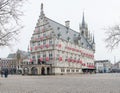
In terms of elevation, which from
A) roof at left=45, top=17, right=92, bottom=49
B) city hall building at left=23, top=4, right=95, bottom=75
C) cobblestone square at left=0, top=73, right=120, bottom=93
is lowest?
cobblestone square at left=0, top=73, right=120, bottom=93

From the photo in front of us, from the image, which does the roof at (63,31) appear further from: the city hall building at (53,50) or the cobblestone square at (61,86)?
the cobblestone square at (61,86)

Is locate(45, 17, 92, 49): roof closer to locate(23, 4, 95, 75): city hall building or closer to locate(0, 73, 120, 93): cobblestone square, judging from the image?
locate(23, 4, 95, 75): city hall building

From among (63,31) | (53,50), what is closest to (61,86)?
(53,50)

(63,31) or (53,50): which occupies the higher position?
(63,31)

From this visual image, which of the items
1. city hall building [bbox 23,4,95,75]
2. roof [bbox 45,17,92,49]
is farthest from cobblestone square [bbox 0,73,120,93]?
roof [bbox 45,17,92,49]

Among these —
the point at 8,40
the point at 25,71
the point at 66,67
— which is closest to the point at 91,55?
the point at 66,67

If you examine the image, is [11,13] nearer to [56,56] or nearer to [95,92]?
[95,92]

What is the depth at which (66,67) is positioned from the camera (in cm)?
7600

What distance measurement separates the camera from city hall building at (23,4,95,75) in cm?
7094

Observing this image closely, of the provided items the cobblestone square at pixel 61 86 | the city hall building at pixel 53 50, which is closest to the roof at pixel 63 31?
the city hall building at pixel 53 50

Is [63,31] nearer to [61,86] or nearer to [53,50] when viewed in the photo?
[53,50]

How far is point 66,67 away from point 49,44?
1046cm

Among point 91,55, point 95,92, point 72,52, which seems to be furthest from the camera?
point 91,55

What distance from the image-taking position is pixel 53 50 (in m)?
70.6
